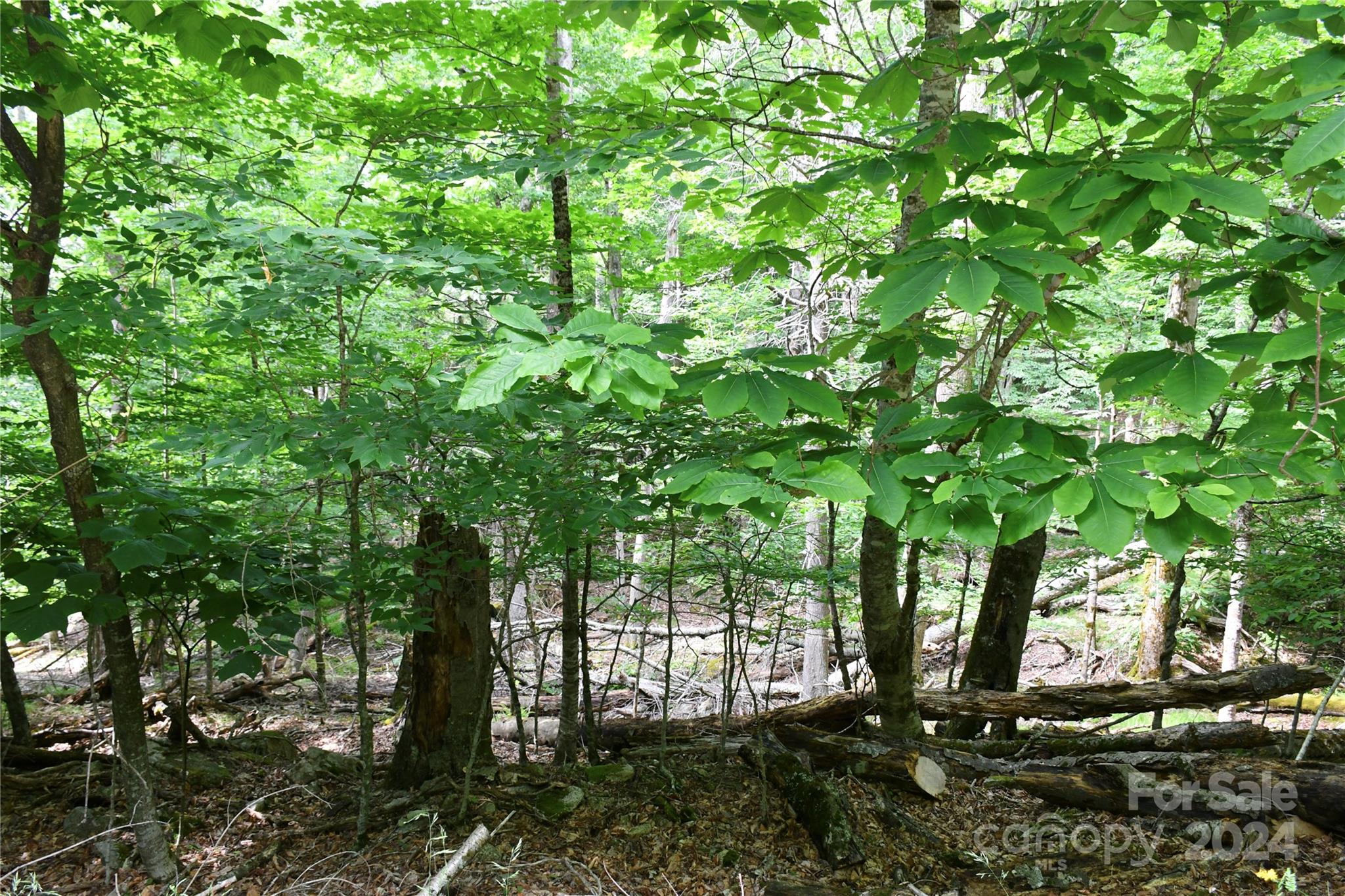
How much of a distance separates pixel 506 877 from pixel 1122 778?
11.4ft

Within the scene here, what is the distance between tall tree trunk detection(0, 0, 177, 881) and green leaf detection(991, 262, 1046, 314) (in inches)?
138

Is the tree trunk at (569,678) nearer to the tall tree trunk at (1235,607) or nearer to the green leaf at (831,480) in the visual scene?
the green leaf at (831,480)

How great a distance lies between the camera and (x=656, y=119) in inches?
123

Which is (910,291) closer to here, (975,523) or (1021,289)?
(1021,289)

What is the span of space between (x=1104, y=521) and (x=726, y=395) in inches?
35.7

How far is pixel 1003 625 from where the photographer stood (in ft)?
18.2

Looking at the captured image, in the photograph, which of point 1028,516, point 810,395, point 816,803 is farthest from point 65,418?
point 816,803

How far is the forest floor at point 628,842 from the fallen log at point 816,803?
68 millimetres

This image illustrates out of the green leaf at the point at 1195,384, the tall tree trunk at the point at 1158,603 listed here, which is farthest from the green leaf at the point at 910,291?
the tall tree trunk at the point at 1158,603

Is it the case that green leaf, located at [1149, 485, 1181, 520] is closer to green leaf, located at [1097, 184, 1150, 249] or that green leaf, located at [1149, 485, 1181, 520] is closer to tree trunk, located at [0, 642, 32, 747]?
green leaf, located at [1097, 184, 1150, 249]

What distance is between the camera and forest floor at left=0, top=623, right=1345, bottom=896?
3.47 meters

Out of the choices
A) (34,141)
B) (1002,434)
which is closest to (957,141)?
(1002,434)

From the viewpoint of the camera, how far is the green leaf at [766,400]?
5.77 feet

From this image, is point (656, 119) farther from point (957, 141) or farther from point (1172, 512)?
point (1172, 512)
